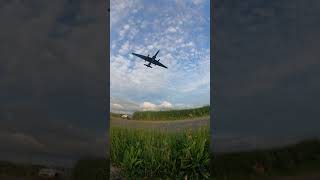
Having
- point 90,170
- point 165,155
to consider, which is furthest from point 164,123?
point 90,170

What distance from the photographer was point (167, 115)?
15.0 feet

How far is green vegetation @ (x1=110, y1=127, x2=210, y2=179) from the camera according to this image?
4.53m

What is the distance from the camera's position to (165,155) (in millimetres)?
4570

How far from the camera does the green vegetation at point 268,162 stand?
14.5 feet

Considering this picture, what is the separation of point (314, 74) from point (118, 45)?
1791 millimetres

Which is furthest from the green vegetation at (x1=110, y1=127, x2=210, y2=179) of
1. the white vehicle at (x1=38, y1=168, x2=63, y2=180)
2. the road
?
the white vehicle at (x1=38, y1=168, x2=63, y2=180)

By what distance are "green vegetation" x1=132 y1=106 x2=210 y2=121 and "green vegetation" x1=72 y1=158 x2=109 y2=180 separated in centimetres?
51

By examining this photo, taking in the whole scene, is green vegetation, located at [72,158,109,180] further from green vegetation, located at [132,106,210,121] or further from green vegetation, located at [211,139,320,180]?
green vegetation, located at [211,139,320,180]

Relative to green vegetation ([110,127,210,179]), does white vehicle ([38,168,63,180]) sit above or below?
below

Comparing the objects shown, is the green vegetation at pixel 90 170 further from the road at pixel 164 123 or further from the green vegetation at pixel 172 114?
the green vegetation at pixel 172 114

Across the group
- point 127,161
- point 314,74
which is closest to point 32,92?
point 127,161

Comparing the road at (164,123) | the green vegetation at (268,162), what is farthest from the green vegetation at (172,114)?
the green vegetation at (268,162)

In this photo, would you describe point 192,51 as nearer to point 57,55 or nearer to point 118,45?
point 118,45

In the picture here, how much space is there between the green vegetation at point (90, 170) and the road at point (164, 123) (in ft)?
1.17
